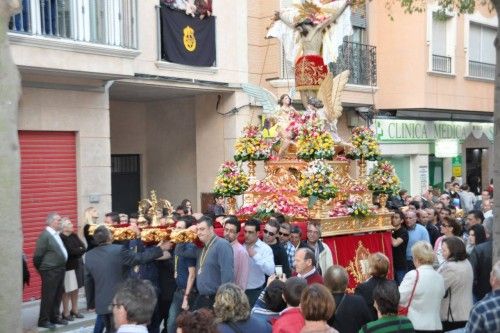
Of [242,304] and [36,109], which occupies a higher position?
[36,109]

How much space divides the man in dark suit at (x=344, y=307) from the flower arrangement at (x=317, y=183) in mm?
4636

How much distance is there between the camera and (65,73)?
12.4 m

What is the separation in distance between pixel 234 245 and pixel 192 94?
976cm

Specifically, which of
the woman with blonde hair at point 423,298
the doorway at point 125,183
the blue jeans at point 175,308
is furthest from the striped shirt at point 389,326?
the doorway at point 125,183

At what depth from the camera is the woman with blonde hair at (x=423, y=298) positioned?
6332 millimetres

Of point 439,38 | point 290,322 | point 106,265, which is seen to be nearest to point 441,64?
point 439,38

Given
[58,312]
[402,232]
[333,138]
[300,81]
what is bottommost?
[58,312]

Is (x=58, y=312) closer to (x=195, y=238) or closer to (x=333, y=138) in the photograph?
(x=195, y=238)

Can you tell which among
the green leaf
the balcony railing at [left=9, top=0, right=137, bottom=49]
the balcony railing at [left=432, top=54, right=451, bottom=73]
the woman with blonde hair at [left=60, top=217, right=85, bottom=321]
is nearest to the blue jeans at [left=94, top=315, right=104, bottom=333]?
the woman with blonde hair at [left=60, top=217, right=85, bottom=321]

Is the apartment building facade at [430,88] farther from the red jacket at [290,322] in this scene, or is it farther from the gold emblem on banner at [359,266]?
the red jacket at [290,322]

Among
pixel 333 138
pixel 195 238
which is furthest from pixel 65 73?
pixel 195 238

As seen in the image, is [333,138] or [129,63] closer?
[333,138]

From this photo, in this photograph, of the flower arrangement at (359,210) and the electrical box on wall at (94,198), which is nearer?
the flower arrangement at (359,210)

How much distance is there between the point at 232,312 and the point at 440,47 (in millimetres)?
19220
